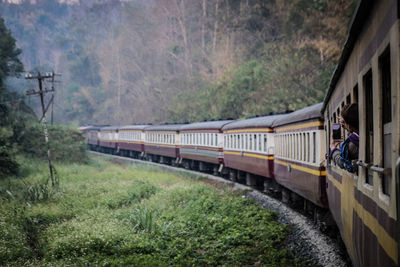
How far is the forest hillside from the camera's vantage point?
1169 inches

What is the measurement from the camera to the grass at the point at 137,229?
28.7 ft

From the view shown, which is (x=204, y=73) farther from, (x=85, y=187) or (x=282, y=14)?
(x=85, y=187)

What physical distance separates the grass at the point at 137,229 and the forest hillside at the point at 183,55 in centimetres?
1471

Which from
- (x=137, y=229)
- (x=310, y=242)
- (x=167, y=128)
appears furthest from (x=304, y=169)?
(x=167, y=128)

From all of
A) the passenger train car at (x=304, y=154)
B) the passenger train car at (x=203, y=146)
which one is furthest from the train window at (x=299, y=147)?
the passenger train car at (x=203, y=146)

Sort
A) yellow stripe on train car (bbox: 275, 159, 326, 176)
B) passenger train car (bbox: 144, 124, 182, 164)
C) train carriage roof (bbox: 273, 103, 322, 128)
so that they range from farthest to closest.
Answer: passenger train car (bbox: 144, 124, 182, 164)
train carriage roof (bbox: 273, 103, 322, 128)
yellow stripe on train car (bbox: 275, 159, 326, 176)

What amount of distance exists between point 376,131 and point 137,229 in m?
9.30

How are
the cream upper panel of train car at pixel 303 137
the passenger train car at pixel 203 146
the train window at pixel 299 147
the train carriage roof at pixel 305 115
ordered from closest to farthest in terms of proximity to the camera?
the cream upper panel of train car at pixel 303 137, the train carriage roof at pixel 305 115, the train window at pixel 299 147, the passenger train car at pixel 203 146

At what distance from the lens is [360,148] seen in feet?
12.2

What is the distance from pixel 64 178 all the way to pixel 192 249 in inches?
575

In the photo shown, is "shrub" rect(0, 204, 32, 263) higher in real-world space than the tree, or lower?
lower

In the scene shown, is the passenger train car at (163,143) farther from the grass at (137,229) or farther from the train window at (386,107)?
the train window at (386,107)

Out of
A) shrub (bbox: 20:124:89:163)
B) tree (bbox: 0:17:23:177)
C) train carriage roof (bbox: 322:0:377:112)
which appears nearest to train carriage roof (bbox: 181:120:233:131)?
shrub (bbox: 20:124:89:163)

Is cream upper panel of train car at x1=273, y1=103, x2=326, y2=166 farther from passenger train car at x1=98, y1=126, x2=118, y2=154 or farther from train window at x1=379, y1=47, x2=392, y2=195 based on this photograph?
passenger train car at x1=98, y1=126, x2=118, y2=154
